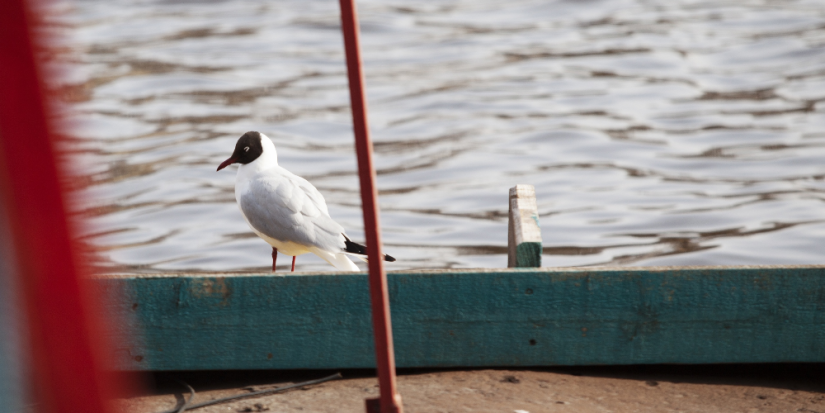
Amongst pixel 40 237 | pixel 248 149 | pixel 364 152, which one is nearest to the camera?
pixel 40 237

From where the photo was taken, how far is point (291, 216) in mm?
3885

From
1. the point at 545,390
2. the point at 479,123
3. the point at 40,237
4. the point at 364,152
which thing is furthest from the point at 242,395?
the point at 479,123

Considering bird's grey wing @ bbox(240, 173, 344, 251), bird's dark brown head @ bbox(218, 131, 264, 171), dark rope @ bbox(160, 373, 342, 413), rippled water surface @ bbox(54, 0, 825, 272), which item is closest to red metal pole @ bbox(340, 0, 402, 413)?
rippled water surface @ bbox(54, 0, 825, 272)

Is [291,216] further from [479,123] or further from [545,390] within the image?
[479,123]

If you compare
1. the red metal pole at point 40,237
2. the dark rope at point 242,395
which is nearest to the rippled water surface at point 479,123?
the red metal pole at point 40,237

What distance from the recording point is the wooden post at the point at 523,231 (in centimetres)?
303

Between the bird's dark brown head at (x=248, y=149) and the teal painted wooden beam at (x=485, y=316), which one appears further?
the bird's dark brown head at (x=248, y=149)

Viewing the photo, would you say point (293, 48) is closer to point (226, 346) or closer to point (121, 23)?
point (121, 23)

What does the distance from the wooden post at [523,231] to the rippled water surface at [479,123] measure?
1.32m

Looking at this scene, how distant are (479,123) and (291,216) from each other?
20.3 feet

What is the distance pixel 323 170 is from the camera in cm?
836

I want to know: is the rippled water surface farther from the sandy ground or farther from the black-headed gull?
the black-headed gull

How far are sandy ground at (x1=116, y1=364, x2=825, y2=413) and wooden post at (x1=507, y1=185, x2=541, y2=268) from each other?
1.25ft

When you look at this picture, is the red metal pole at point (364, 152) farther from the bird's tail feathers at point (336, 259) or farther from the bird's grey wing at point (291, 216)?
the bird's tail feathers at point (336, 259)
